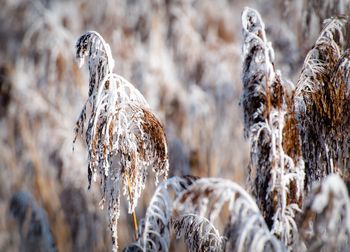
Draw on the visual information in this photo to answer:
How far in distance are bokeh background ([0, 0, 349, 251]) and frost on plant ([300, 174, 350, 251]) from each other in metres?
2.06

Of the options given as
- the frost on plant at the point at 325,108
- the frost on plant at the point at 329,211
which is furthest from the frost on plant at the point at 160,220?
the frost on plant at the point at 329,211

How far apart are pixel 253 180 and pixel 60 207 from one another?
115 inches

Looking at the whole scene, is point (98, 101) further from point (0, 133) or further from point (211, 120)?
point (0, 133)

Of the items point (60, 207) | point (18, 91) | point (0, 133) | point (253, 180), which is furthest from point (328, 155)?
point (0, 133)

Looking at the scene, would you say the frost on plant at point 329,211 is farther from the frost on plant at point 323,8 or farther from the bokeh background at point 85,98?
the bokeh background at point 85,98

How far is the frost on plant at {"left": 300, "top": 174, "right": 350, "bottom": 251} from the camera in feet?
4.44

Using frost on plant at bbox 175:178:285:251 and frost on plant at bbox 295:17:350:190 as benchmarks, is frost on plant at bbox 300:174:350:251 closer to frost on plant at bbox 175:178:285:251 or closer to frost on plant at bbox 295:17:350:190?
frost on plant at bbox 175:178:285:251

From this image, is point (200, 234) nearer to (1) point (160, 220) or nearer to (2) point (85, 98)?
(1) point (160, 220)

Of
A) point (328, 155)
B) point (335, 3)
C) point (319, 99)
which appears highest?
Answer: point (335, 3)

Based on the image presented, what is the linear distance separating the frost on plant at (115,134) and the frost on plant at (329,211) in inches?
24.5

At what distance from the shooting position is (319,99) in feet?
6.18

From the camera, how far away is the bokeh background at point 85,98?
4.09 meters

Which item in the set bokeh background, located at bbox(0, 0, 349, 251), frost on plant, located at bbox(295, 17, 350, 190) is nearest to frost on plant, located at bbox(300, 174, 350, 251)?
frost on plant, located at bbox(295, 17, 350, 190)

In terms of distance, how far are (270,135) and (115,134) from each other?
54 centimetres
